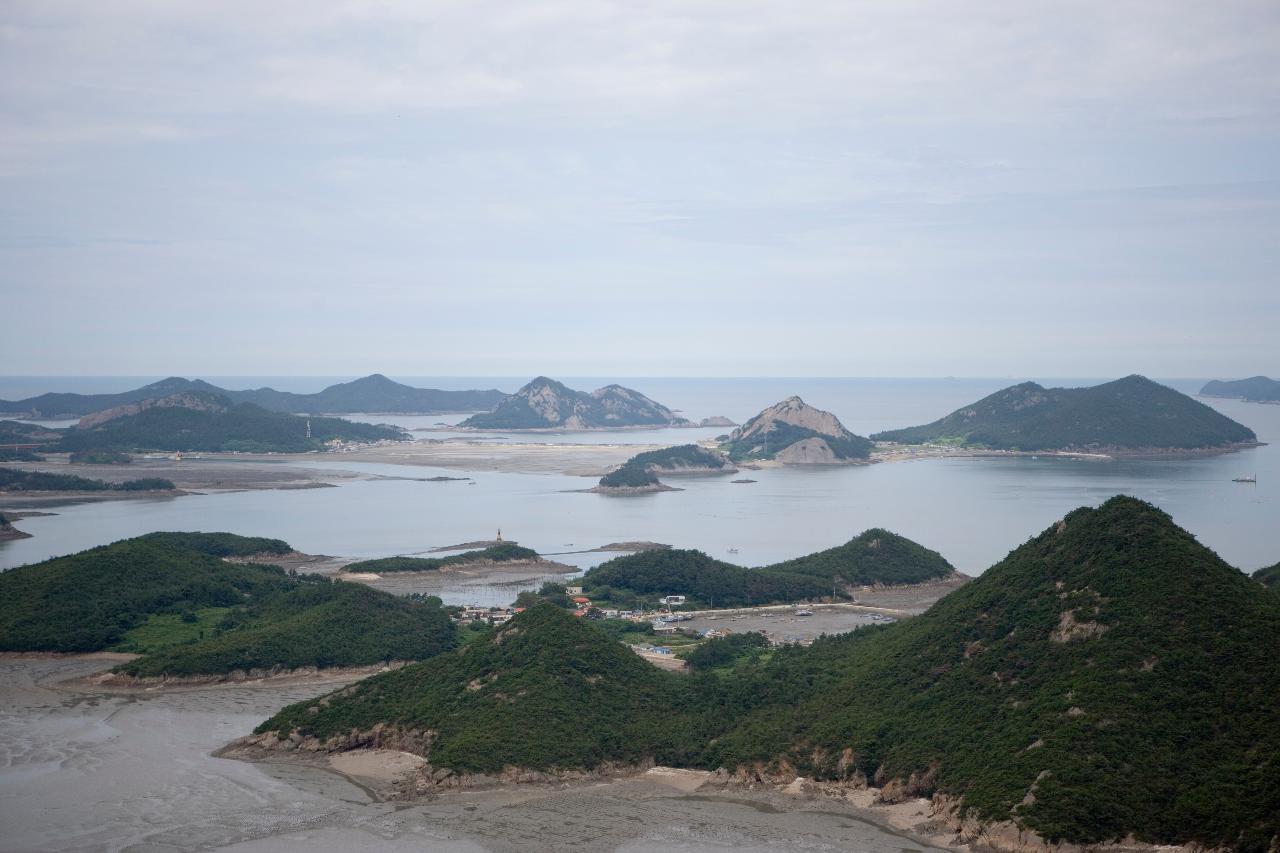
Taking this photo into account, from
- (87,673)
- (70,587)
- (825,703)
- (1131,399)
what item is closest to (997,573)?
(825,703)

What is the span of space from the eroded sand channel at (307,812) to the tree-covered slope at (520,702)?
1403 millimetres

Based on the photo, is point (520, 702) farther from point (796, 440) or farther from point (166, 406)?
point (166, 406)

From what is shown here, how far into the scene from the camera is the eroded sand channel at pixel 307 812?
29.3 meters

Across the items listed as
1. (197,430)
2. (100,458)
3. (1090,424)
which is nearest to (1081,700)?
(100,458)

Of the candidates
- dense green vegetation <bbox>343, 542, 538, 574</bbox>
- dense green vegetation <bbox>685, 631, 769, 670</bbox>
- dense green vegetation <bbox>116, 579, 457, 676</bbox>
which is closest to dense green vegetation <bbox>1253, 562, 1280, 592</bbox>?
dense green vegetation <bbox>685, 631, 769, 670</bbox>

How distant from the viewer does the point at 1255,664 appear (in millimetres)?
30266

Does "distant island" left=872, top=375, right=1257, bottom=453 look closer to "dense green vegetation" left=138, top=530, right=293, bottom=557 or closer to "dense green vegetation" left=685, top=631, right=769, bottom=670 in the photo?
"dense green vegetation" left=138, top=530, right=293, bottom=557

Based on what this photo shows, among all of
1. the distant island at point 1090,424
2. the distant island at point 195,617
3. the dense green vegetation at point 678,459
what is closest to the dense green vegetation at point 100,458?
the dense green vegetation at point 678,459

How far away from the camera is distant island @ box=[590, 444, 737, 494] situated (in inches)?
4432

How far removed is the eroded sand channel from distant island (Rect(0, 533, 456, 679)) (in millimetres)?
8196

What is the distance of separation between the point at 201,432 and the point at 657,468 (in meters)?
59.9

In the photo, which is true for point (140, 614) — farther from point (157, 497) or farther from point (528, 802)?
point (157, 497)

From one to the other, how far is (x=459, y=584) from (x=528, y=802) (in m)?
34.0

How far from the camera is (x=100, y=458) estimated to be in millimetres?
129625
